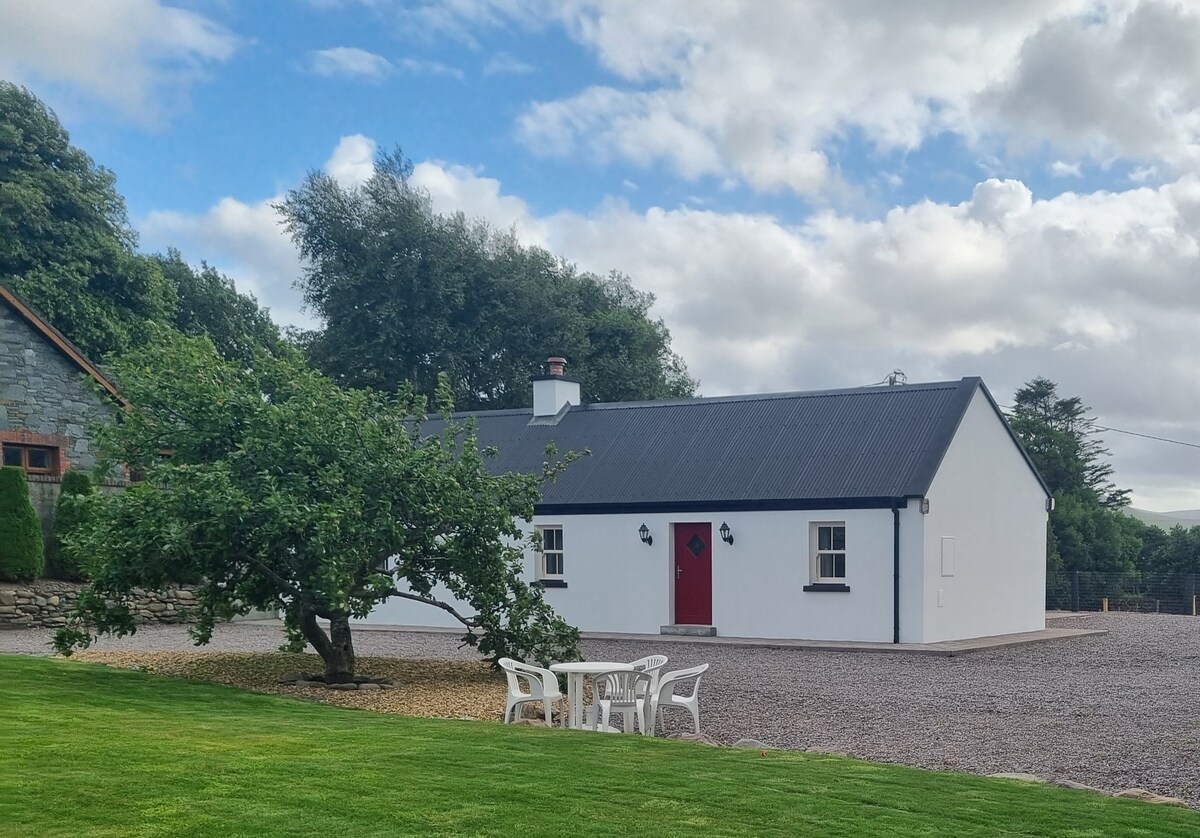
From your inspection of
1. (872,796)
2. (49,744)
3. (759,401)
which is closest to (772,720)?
(872,796)

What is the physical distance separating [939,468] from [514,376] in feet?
79.4

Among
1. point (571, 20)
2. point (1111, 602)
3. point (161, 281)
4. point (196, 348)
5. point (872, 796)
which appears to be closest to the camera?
point (872, 796)

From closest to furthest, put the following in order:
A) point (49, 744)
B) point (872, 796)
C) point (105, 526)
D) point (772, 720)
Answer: point (872, 796) < point (49, 744) < point (772, 720) < point (105, 526)

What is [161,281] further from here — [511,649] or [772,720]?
[772,720]

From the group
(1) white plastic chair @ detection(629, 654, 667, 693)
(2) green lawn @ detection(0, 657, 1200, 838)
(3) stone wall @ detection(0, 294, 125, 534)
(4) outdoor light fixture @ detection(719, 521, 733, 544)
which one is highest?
(3) stone wall @ detection(0, 294, 125, 534)

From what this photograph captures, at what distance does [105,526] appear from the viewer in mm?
13562

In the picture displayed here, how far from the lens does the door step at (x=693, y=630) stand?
23.3 metres

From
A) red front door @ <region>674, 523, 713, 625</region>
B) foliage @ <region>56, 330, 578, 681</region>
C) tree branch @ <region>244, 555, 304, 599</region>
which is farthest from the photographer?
red front door @ <region>674, 523, 713, 625</region>

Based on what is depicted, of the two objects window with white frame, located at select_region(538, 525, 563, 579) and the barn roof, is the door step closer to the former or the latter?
window with white frame, located at select_region(538, 525, 563, 579)

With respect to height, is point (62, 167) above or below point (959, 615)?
above

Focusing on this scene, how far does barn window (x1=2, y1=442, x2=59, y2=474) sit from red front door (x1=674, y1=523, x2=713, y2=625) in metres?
12.4

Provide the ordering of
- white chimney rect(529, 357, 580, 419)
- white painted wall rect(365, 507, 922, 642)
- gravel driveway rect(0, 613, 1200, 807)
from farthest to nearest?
1. white chimney rect(529, 357, 580, 419)
2. white painted wall rect(365, 507, 922, 642)
3. gravel driveway rect(0, 613, 1200, 807)

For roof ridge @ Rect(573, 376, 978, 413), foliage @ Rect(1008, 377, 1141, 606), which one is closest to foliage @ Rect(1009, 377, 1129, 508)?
foliage @ Rect(1008, 377, 1141, 606)

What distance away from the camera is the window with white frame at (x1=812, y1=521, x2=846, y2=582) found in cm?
2248
